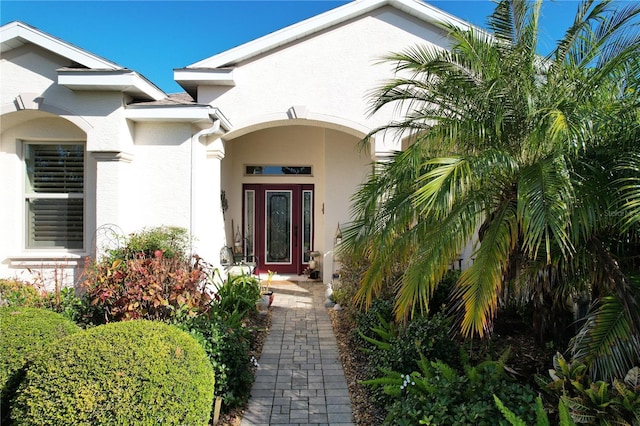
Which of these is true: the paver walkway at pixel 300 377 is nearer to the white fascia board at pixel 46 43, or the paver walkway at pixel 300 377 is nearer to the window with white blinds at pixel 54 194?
the window with white blinds at pixel 54 194

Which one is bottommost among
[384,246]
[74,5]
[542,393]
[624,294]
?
[542,393]

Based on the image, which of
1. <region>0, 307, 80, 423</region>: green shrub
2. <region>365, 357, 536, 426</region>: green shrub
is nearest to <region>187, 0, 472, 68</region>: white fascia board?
<region>0, 307, 80, 423</region>: green shrub

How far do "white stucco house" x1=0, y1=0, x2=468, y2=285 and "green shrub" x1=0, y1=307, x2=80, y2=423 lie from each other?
9.00ft

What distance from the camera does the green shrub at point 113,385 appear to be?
3340 mm

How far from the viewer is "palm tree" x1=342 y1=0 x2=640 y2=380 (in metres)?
3.44

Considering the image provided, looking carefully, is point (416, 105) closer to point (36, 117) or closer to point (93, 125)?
point (93, 125)

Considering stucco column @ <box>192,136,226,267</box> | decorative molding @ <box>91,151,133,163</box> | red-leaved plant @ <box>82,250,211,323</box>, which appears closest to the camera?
red-leaved plant @ <box>82,250,211,323</box>

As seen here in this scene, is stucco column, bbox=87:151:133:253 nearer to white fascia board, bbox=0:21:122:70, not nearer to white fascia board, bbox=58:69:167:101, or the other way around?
white fascia board, bbox=58:69:167:101

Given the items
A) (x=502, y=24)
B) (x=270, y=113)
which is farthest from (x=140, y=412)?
(x=270, y=113)

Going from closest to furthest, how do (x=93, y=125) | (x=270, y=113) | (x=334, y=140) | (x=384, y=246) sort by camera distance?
(x=384, y=246), (x=93, y=125), (x=270, y=113), (x=334, y=140)

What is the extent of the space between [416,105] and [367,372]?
17.1ft

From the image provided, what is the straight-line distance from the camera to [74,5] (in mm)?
7605

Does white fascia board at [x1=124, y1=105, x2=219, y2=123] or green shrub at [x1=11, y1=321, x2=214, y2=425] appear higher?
white fascia board at [x1=124, y1=105, x2=219, y2=123]

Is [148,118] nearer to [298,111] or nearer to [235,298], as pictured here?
[298,111]
